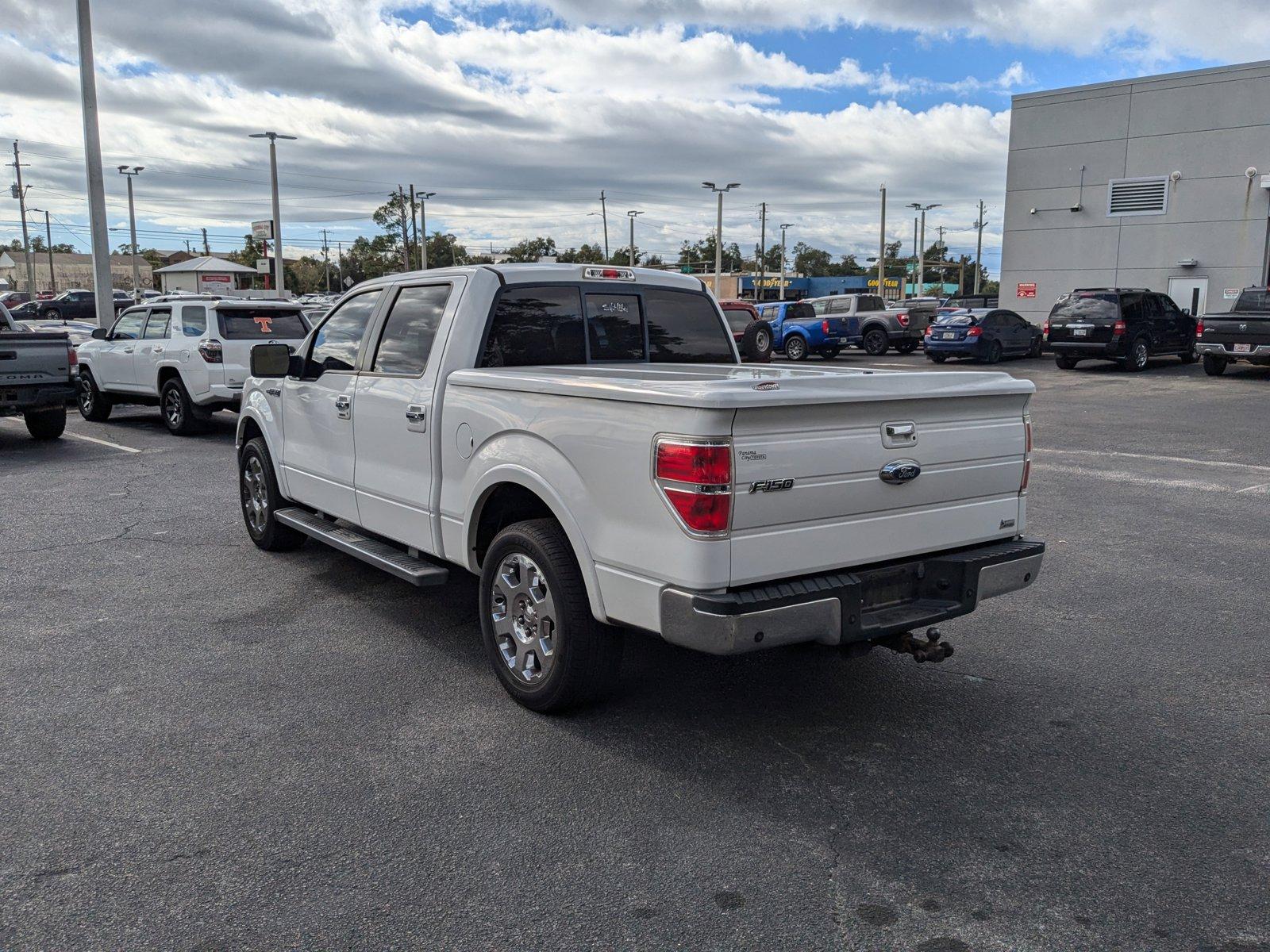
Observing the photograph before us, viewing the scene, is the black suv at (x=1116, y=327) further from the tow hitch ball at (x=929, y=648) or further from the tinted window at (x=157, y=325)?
the tow hitch ball at (x=929, y=648)

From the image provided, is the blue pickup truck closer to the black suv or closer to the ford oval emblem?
the black suv

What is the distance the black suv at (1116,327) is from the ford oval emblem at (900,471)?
72.8ft

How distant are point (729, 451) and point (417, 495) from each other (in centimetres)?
221

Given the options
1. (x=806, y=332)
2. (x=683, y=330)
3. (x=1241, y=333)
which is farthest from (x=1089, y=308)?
(x=683, y=330)

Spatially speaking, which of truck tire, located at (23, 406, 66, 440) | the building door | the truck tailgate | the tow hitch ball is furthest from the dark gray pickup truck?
the building door

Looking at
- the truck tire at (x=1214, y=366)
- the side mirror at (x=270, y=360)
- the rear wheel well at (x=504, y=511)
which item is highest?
the side mirror at (x=270, y=360)

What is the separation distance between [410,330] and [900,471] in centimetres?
278

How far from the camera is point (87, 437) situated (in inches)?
533

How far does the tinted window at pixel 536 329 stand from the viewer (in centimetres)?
517

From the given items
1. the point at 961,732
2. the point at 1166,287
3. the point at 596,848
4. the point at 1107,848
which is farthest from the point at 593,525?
the point at 1166,287

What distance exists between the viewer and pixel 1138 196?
31516 millimetres

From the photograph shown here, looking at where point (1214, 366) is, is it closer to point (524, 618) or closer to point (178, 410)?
point (178, 410)

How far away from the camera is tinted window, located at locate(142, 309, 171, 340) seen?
13750mm

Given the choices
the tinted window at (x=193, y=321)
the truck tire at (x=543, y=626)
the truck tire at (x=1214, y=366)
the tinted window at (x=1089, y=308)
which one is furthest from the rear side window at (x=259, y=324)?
the truck tire at (x=1214, y=366)
